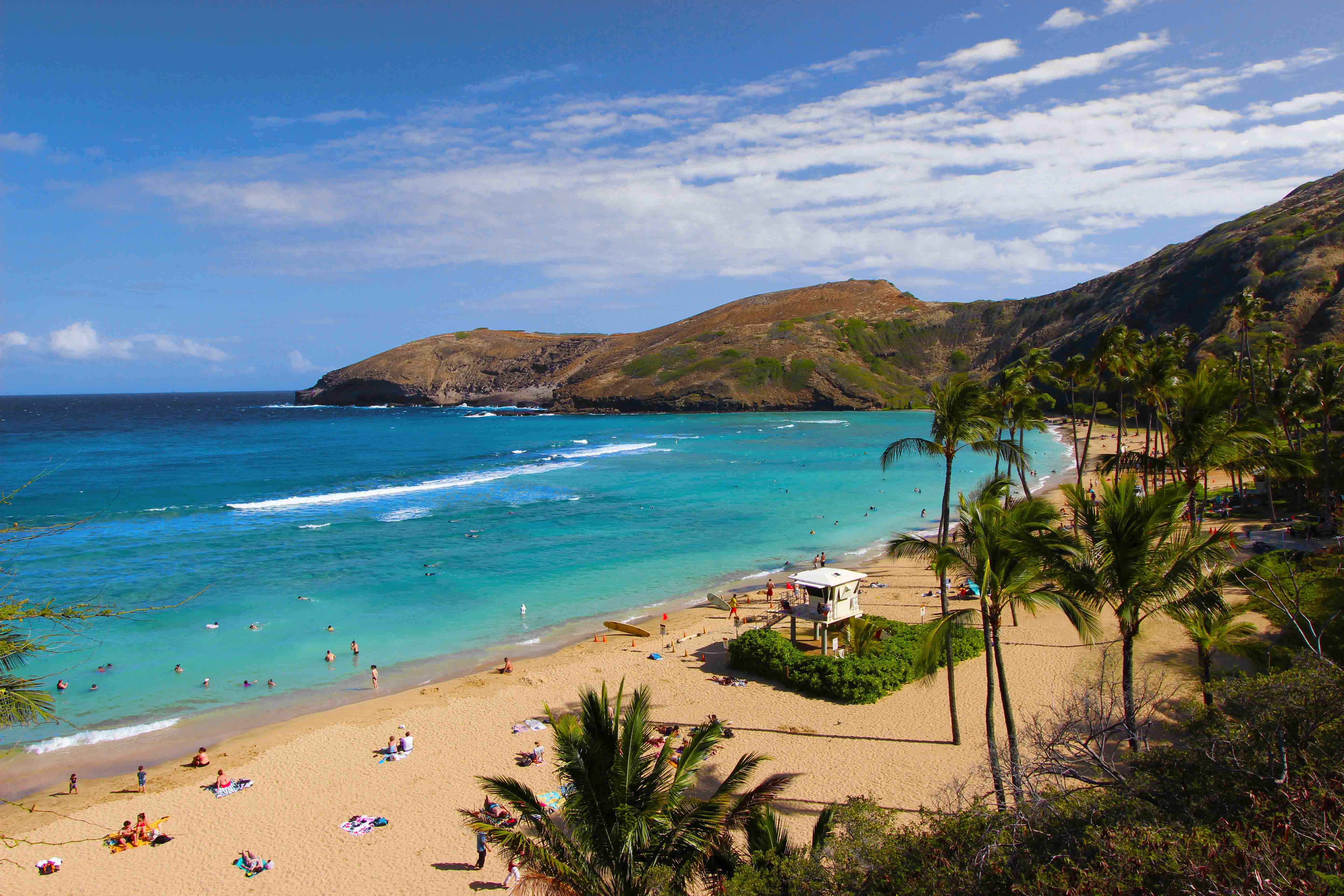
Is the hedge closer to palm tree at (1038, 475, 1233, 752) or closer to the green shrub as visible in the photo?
palm tree at (1038, 475, 1233, 752)

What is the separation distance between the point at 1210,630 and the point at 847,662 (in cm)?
870

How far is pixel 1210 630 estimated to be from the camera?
40.2 feet

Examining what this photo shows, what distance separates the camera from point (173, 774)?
16938 mm

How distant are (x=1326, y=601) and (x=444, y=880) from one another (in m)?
18.3

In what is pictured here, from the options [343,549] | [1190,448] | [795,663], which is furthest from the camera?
[343,549]

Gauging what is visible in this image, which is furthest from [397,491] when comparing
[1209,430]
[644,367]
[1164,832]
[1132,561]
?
[644,367]

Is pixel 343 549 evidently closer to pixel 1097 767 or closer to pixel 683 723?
pixel 683 723

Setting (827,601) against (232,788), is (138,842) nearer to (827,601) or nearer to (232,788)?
(232,788)

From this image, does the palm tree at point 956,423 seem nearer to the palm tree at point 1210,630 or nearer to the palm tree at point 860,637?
the palm tree at point 860,637

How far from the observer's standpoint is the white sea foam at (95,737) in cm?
1852

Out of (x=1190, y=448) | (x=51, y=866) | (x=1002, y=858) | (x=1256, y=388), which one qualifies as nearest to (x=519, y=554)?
(x=51, y=866)

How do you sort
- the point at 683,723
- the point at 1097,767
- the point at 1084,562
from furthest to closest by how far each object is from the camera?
the point at 683,723 < the point at 1084,562 < the point at 1097,767

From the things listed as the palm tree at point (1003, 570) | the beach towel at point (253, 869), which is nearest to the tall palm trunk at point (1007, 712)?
the palm tree at point (1003, 570)

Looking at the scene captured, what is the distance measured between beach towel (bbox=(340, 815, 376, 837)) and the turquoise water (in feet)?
22.3
